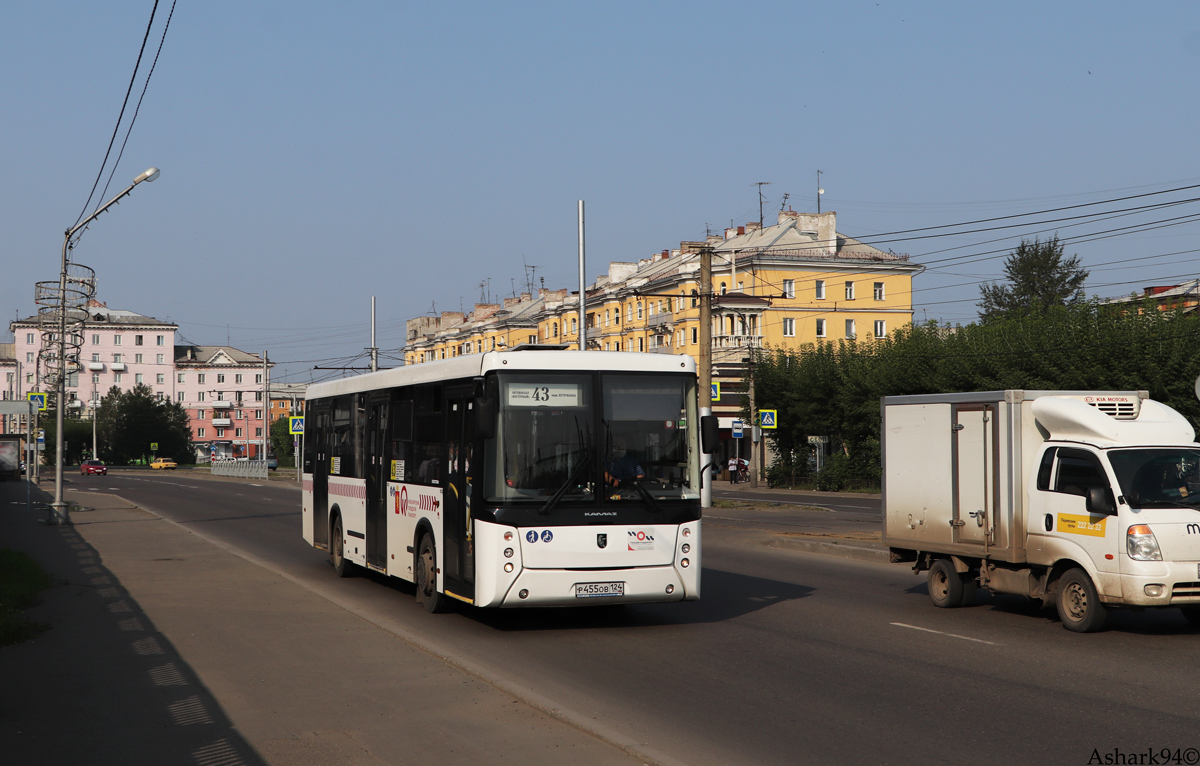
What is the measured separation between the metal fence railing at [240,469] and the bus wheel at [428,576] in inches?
2419

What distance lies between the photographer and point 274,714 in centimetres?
785

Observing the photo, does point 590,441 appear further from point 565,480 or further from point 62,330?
point 62,330

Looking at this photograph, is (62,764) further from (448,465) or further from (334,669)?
(448,465)

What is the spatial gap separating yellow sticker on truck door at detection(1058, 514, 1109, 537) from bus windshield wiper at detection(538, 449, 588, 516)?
483 cm

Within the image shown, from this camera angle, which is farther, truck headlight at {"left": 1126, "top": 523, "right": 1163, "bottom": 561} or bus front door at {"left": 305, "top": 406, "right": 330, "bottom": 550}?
bus front door at {"left": 305, "top": 406, "right": 330, "bottom": 550}

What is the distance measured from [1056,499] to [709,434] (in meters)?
3.58

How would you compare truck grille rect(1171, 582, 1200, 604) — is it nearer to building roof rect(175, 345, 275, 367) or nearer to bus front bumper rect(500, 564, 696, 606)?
bus front bumper rect(500, 564, 696, 606)

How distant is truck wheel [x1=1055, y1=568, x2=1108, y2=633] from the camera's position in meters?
11.4

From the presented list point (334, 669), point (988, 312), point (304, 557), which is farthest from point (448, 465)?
point (988, 312)

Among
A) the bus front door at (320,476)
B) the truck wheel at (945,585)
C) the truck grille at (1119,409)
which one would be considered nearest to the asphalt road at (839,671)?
the truck wheel at (945,585)

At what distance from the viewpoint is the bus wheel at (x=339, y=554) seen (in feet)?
56.7

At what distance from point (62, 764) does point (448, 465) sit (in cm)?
626

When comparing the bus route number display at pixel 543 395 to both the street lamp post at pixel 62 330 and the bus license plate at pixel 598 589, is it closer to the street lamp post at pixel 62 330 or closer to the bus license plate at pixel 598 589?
the bus license plate at pixel 598 589

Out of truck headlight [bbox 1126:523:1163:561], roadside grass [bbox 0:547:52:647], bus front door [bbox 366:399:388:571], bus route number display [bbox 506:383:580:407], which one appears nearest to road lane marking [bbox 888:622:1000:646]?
truck headlight [bbox 1126:523:1163:561]
